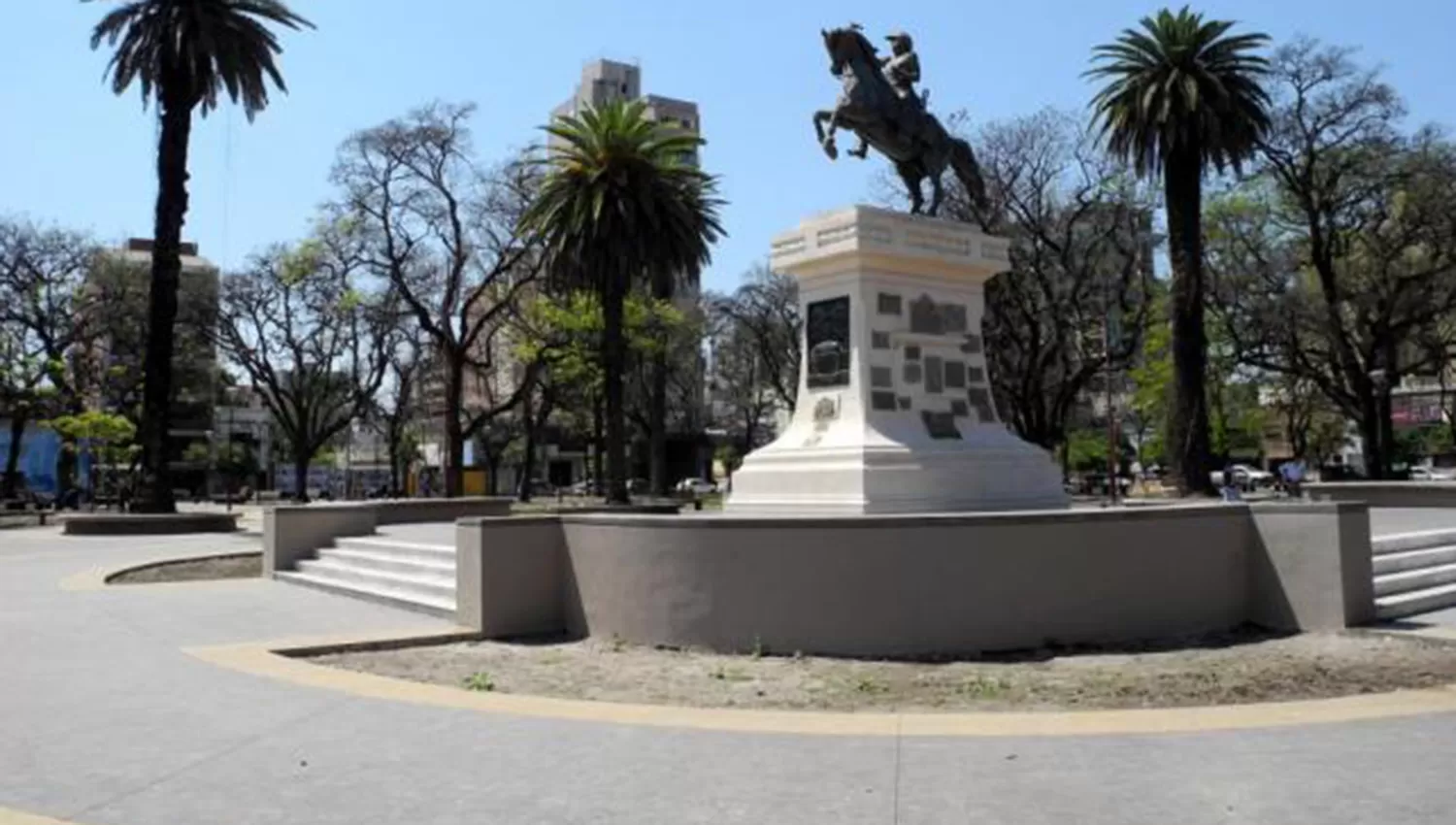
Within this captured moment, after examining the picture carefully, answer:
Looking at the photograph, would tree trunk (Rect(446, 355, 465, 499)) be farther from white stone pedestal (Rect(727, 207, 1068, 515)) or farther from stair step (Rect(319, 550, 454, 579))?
white stone pedestal (Rect(727, 207, 1068, 515))

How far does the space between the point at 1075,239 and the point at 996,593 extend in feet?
123

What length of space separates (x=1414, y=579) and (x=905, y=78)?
9.25 metres

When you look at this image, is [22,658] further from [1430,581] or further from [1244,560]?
[1430,581]

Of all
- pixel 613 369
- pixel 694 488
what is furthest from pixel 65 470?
pixel 613 369

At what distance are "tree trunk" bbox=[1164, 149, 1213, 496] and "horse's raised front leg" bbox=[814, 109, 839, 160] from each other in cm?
2166

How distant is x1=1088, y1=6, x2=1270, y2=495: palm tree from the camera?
35.8 m

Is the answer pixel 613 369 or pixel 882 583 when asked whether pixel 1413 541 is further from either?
pixel 613 369

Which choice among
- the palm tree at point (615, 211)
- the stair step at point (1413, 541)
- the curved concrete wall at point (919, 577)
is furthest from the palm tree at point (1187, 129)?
the curved concrete wall at point (919, 577)

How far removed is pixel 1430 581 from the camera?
15.4 m

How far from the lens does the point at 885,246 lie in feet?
52.9

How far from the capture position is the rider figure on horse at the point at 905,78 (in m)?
17.6

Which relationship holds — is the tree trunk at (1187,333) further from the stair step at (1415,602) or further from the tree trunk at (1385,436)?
the stair step at (1415,602)

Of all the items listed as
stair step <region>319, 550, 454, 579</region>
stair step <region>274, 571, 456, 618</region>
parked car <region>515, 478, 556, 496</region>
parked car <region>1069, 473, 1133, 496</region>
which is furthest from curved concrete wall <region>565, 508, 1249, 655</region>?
parked car <region>515, 478, 556, 496</region>

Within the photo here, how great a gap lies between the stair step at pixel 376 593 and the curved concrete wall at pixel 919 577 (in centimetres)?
137
